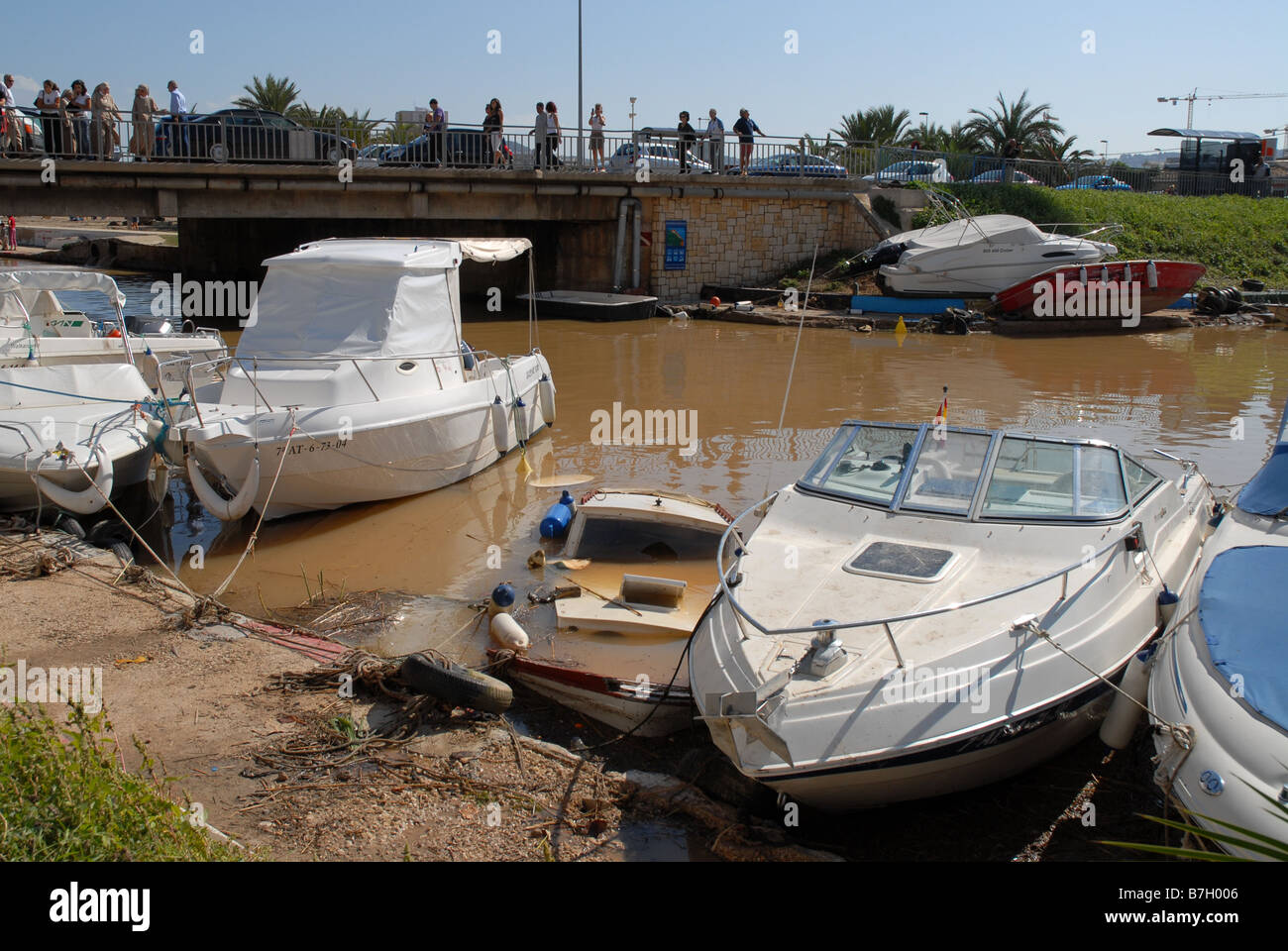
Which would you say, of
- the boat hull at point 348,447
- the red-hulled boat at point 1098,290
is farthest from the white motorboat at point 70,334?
the red-hulled boat at point 1098,290

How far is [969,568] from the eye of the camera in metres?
6.15

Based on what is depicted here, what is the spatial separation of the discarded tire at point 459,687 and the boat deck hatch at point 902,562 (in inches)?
87.2

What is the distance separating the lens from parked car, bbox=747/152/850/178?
1156 inches

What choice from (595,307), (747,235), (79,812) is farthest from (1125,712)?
(747,235)

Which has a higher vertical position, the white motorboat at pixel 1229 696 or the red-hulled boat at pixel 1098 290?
the red-hulled boat at pixel 1098 290

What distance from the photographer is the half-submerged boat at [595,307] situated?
85.0 feet

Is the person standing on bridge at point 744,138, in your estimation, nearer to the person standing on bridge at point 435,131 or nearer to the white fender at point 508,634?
the person standing on bridge at point 435,131

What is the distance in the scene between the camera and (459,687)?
6.20 meters

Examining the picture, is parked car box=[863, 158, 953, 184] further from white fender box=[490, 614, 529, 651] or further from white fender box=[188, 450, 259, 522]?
white fender box=[490, 614, 529, 651]

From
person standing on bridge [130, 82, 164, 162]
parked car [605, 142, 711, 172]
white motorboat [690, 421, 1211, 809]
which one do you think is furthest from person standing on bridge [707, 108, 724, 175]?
white motorboat [690, 421, 1211, 809]

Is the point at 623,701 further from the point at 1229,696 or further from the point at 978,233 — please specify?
the point at 978,233

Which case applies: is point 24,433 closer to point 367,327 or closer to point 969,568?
point 367,327
